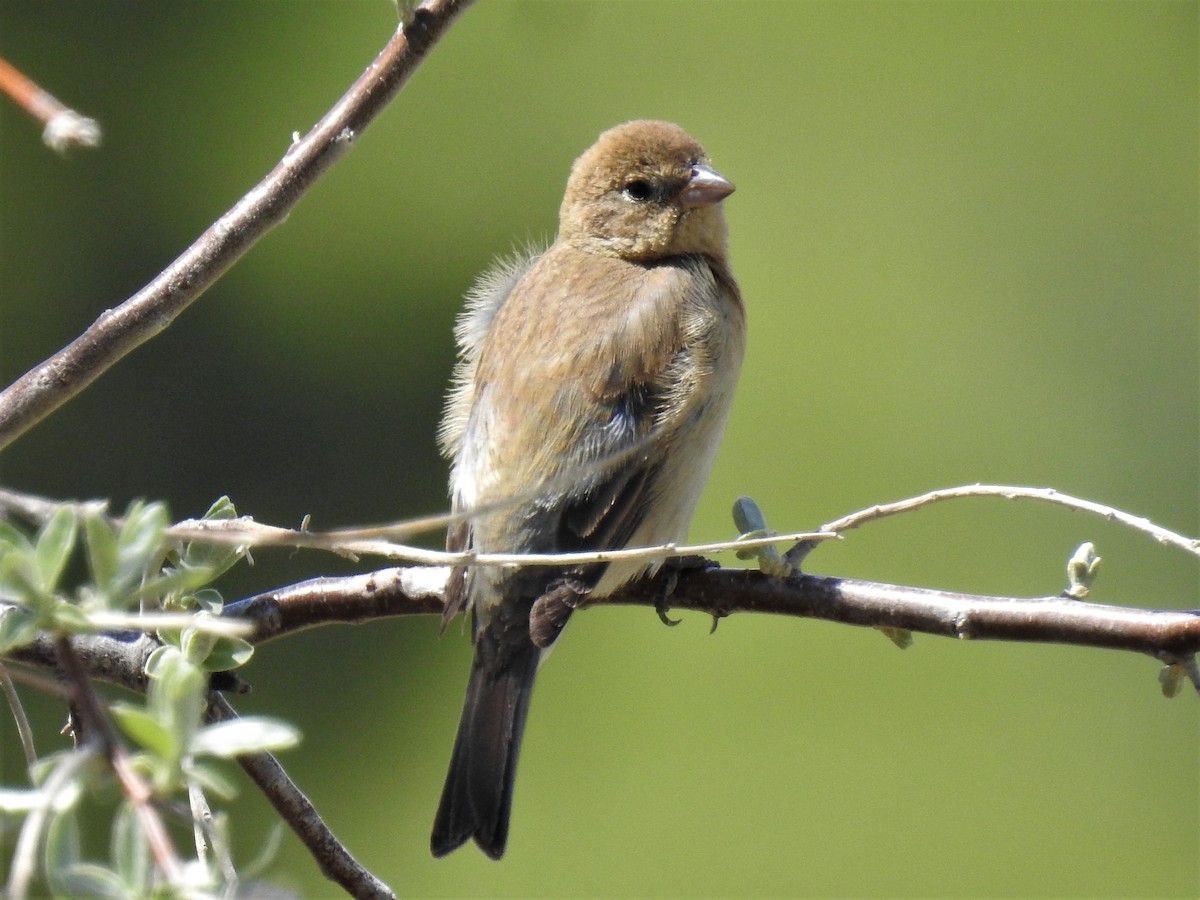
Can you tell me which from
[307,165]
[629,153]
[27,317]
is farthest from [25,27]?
[307,165]

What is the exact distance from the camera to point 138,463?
544 centimetres

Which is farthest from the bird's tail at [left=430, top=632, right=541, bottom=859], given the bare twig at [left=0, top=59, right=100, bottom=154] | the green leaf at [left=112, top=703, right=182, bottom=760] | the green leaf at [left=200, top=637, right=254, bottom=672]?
the bare twig at [left=0, top=59, right=100, bottom=154]

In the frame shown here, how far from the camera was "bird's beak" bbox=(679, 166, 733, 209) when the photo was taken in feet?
11.3

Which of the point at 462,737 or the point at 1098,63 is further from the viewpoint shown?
the point at 1098,63

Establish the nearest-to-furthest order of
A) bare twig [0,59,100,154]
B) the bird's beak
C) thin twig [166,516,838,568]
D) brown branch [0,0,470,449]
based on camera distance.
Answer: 1. bare twig [0,59,100,154]
2. thin twig [166,516,838,568]
3. brown branch [0,0,470,449]
4. the bird's beak

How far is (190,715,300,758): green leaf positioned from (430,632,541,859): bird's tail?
5.57 feet

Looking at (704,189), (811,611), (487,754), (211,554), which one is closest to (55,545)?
(211,554)

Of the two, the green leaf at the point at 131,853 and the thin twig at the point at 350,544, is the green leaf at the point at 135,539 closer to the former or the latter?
the thin twig at the point at 350,544

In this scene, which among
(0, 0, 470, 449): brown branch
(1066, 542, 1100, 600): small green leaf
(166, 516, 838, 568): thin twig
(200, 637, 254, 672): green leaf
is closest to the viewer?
(166, 516, 838, 568): thin twig

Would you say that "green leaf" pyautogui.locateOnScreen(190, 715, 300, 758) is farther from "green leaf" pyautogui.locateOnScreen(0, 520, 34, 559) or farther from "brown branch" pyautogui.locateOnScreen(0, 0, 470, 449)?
"brown branch" pyautogui.locateOnScreen(0, 0, 470, 449)

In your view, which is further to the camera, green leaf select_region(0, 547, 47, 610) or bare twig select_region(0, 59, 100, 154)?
green leaf select_region(0, 547, 47, 610)

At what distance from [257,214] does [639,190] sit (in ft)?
6.34

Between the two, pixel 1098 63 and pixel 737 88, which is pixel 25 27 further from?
pixel 1098 63

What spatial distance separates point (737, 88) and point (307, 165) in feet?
14.3
